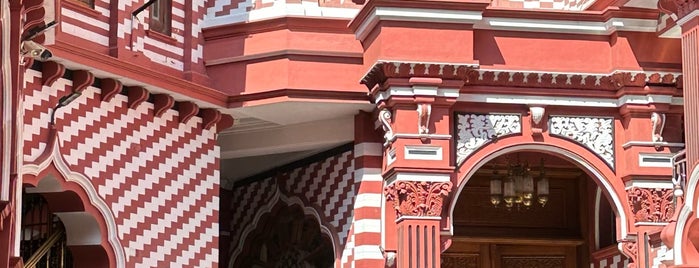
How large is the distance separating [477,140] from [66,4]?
16.3 feet

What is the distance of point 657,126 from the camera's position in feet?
66.4

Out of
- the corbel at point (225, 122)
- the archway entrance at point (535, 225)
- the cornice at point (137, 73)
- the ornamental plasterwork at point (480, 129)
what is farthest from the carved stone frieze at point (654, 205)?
the cornice at point (137, 73)

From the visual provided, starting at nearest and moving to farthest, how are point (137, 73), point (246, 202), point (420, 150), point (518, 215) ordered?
1. point (137, 73)
2. point (420, 150)
3. point (246, 202)
4. point (518, 215)

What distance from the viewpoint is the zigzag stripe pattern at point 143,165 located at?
1892 centimetres

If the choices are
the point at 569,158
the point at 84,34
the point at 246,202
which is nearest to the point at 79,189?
the point at 84,34

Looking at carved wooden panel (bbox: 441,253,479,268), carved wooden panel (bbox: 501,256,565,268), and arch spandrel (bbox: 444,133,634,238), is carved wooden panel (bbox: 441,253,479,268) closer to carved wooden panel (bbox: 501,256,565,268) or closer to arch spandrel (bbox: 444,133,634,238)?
carved wooden panel (bbox: 501,256,565,268)

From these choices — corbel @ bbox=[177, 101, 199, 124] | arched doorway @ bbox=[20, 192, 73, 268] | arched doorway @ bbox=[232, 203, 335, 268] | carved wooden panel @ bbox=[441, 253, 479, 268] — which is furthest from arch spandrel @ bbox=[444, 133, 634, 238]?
arched doorway @ bbox=[20, 192, 73, 268]

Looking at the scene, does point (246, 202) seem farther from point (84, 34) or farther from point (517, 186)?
point (84, 34)

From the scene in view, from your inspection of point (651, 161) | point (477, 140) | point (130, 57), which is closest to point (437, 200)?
point (477, 140)

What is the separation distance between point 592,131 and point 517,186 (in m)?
2.22

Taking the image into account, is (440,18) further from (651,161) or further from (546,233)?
(546,233)

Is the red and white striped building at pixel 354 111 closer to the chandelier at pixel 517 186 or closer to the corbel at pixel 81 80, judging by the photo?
the corbel at pixel 81 80

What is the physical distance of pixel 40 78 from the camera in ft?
61.1

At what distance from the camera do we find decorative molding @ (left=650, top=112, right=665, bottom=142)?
20.2 meters
